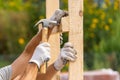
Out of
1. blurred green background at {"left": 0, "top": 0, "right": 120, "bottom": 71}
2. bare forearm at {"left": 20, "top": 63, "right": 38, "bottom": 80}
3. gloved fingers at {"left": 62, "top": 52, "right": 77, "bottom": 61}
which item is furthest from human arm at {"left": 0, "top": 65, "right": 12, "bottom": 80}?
blurred green background at {"left": 0, "top": 0, "right": 120, "bottom": 71}

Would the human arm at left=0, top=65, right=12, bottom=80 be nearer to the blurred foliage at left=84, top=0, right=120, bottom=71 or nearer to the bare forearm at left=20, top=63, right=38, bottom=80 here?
the bare forearm at left=20, top=63, right=38, bottom=80

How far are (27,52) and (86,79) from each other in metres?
3.46

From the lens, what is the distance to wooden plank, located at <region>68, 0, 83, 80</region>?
377 cm

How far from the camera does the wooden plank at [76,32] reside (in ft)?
12.4

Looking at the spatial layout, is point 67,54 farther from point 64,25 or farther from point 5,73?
point 5,73

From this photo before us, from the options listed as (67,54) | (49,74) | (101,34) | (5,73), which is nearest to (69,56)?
(67,54)

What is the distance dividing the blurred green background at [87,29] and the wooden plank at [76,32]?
4958mm

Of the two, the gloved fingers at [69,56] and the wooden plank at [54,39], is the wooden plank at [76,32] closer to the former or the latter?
the gloved fingers at [69,56]

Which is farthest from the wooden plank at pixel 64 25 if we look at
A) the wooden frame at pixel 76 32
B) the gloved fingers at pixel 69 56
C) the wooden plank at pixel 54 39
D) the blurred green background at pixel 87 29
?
the blurred green background at pixel 87 29

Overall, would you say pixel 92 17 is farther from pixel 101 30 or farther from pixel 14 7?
pixel 14 7

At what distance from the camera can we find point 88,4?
10.0m

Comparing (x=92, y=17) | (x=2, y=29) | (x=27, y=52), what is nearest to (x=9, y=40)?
(x=2, y=29)

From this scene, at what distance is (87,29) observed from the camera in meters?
9.69

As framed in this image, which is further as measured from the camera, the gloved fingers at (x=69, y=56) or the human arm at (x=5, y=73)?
the human arm at (x=5, y=73)
